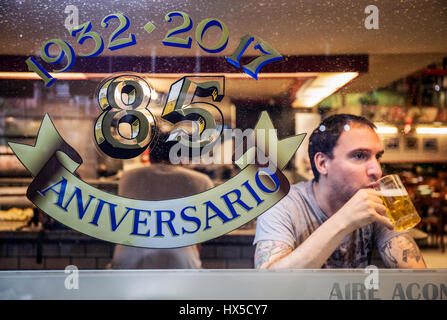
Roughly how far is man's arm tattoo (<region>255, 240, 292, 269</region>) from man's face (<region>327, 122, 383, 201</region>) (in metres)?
0.39

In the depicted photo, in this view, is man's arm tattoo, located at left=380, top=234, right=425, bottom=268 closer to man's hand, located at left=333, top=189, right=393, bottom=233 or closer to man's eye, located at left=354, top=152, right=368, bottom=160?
man's hand, located at left=333, top=189, right=393, bottom=233

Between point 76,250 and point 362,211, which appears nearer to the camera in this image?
point 362,211

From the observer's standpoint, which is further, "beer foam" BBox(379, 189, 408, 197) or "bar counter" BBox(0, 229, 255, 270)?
"bar counter" BBox(0, 229, 255, 270)

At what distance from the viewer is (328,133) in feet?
6.67

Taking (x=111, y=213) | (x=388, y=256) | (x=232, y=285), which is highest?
(x=111, y=213)

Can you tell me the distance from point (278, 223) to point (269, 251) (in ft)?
0.49

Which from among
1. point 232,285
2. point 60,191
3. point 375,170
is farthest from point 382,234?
point 60,191

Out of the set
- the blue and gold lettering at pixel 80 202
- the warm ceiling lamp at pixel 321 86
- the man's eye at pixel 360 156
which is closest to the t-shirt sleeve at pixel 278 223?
the man's eye at pixel 360 156

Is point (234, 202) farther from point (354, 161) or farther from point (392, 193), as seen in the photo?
point (392, 193)

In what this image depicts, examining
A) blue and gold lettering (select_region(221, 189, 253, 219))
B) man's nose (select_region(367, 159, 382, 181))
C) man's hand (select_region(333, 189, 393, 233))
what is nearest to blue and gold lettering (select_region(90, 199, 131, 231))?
blue and gold lettering (select_region(221, 189, 253, 219))

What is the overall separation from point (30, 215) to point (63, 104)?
1.99ft

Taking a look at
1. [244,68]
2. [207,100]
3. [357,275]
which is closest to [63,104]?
[207,100]

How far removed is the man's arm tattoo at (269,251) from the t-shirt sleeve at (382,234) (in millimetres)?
456

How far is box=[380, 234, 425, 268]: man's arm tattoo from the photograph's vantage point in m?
2.04
